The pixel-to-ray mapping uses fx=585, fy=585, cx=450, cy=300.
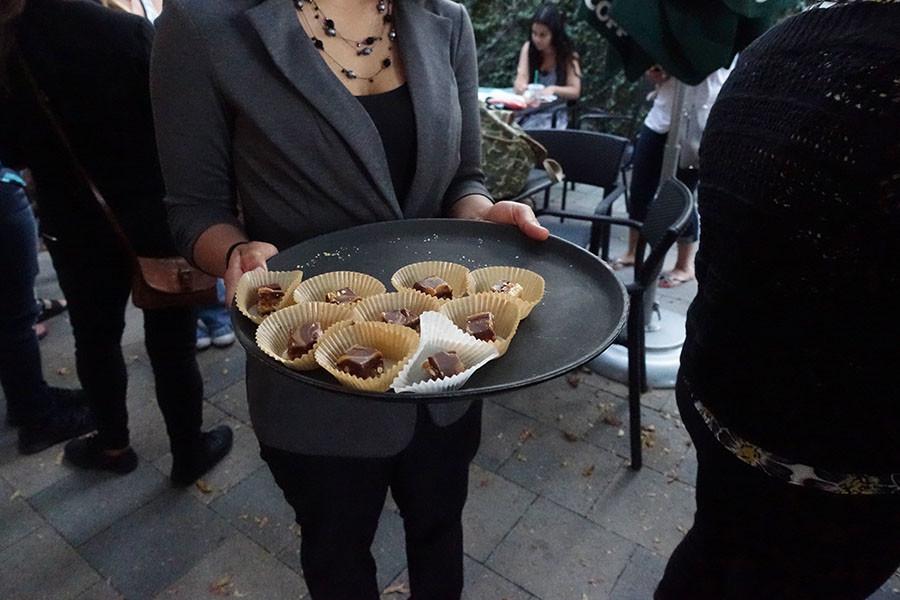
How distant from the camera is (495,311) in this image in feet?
4.39

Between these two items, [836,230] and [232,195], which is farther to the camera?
[232,195]

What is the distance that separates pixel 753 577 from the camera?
132cm

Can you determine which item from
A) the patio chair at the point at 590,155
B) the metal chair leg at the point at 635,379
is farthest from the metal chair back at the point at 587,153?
the metal chair leg at the point at 635,379

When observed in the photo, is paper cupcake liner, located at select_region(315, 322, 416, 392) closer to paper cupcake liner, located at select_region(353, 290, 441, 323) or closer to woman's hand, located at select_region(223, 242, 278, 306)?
paper cupcake liner, located at select_region(353, 290, 441, 323)

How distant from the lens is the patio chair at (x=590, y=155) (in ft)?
12.1

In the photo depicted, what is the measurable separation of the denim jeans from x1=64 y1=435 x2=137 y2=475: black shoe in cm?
30

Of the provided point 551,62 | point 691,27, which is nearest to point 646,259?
point 691,27

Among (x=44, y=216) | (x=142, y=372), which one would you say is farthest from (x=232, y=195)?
(x=142, y=372)

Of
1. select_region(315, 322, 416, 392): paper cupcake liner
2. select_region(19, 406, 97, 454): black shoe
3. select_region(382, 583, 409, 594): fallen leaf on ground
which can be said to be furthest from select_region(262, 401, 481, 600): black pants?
select_region(19, 406, 97, 454): black shoe

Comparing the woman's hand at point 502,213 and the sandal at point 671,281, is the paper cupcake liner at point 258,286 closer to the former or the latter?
the woman's hand at point 502,213

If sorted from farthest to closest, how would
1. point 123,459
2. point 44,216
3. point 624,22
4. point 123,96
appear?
point 123,459
point 624,22
point 44,216
point 123,96

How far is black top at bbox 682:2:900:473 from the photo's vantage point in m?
0.86

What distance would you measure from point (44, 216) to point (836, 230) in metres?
2.28

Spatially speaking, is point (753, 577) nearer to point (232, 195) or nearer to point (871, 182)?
point (871, 182)
